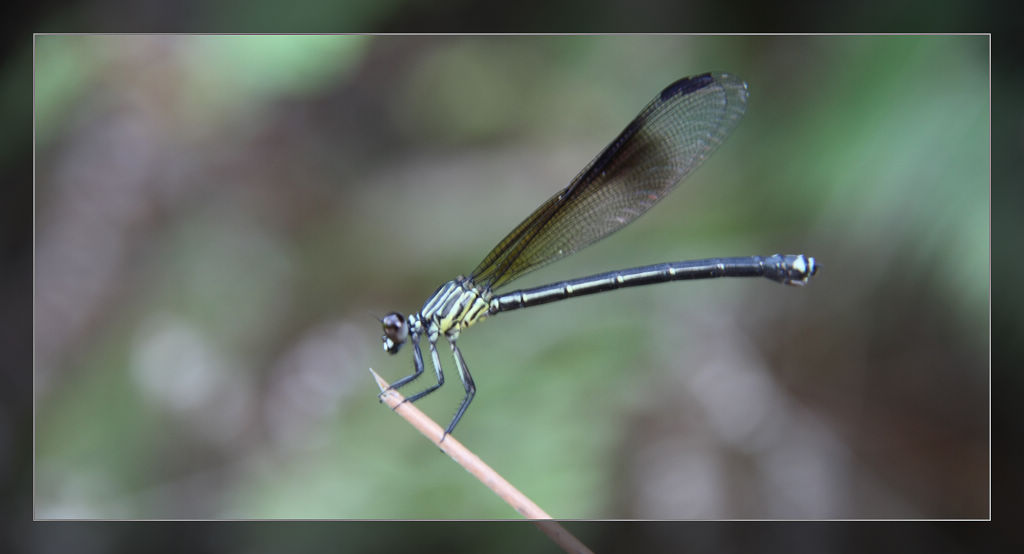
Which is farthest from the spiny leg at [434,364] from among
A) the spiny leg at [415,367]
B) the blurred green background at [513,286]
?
the blurred green background at [513,286]

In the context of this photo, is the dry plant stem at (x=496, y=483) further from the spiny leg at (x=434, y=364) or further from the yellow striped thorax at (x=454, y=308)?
the yellow striped thorax at (x=454, y=308)

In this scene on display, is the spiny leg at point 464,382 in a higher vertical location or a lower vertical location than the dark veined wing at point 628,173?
lower

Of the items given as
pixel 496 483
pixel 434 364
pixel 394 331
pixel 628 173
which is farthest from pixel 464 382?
pixel 628 173

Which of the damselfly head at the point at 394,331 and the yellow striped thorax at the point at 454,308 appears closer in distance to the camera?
the damselfly head at the point at 394,331

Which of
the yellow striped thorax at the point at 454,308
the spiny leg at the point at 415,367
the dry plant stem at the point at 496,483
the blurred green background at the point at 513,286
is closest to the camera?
the dry plant stem at the point at 496,483

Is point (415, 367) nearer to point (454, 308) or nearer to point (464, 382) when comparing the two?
point (464, 382)

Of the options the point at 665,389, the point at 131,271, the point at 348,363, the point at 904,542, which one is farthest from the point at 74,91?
the point at 904,542
